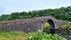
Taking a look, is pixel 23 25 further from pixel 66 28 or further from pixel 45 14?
pixel 45 14

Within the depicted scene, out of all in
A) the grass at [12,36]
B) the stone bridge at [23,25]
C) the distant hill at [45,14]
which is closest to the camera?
the grass at [12,36]

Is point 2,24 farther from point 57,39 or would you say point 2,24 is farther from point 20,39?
point 57,39

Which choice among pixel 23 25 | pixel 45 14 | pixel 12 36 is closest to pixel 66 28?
pixel 45 14

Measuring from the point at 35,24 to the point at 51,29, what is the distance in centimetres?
2034

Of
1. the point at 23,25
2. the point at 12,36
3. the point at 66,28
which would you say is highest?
the point at 12,36

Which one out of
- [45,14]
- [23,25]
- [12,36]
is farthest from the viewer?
[45,14]

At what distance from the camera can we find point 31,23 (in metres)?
49.2

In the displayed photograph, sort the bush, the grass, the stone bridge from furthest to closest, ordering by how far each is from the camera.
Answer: the bush, the stone bridge, the grass

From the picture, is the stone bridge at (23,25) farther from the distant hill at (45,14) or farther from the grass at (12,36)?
the distant hill at (45,14)

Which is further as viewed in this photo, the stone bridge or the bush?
the bush

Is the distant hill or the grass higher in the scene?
the grass

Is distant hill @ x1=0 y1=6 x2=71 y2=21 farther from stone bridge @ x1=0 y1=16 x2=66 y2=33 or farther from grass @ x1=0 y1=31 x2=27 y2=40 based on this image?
grass @ x1=0 y1=31 x2=27 y2=40

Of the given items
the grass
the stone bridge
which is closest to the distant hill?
the stone bridge

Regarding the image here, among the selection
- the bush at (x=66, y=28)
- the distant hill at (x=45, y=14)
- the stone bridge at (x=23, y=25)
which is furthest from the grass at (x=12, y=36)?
the distant hill at (x=45, y=14)
